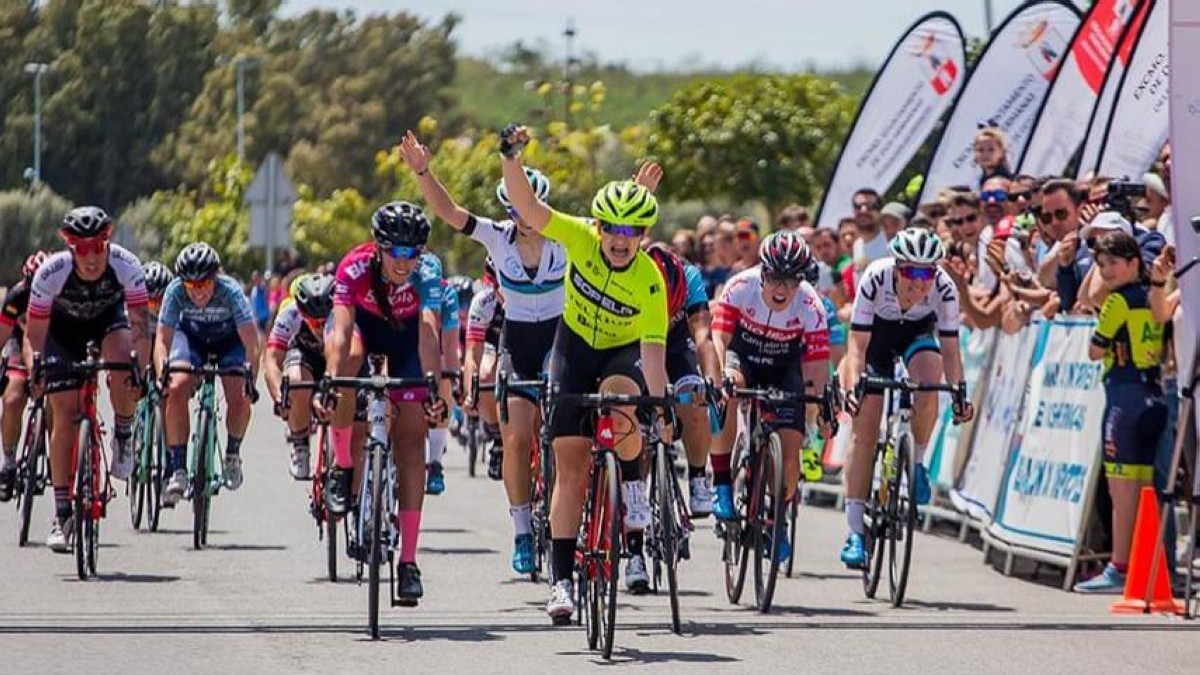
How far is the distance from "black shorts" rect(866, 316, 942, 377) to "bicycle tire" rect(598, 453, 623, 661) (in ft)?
11.6

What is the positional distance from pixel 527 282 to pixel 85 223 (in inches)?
103

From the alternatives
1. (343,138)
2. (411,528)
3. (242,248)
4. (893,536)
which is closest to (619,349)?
(411,528)

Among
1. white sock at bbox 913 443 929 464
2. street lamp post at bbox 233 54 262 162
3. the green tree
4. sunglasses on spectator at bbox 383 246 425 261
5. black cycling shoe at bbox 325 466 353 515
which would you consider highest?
street lamp post at bbox 233 54 262 162

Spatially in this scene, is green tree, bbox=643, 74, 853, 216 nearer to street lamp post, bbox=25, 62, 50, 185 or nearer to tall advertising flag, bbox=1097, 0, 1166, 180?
street lamp post, bbox=25, 62, 50, 185

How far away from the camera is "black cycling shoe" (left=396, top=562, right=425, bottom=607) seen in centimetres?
1277

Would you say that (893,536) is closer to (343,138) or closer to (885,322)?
(885,322)

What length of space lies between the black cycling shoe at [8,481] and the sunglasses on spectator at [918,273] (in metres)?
5.91

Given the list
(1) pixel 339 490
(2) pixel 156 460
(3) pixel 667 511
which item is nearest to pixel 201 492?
(2) pixel 156 460

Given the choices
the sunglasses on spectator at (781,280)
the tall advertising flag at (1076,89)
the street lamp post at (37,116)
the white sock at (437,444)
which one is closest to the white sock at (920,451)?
the sunglasses on spectator at (781,280)

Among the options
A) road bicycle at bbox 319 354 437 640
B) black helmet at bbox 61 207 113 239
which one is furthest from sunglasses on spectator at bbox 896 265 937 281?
black helmet at bbox 61 207 113 239

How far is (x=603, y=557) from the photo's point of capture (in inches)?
453

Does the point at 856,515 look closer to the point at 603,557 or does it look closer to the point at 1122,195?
the point at 1122,195

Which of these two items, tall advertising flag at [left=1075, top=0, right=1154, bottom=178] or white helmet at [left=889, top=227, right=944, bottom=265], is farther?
tall advertising flag at [left=1075, top=0, right=1154, bottom=178]

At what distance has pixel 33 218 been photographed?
25938 millimetres
